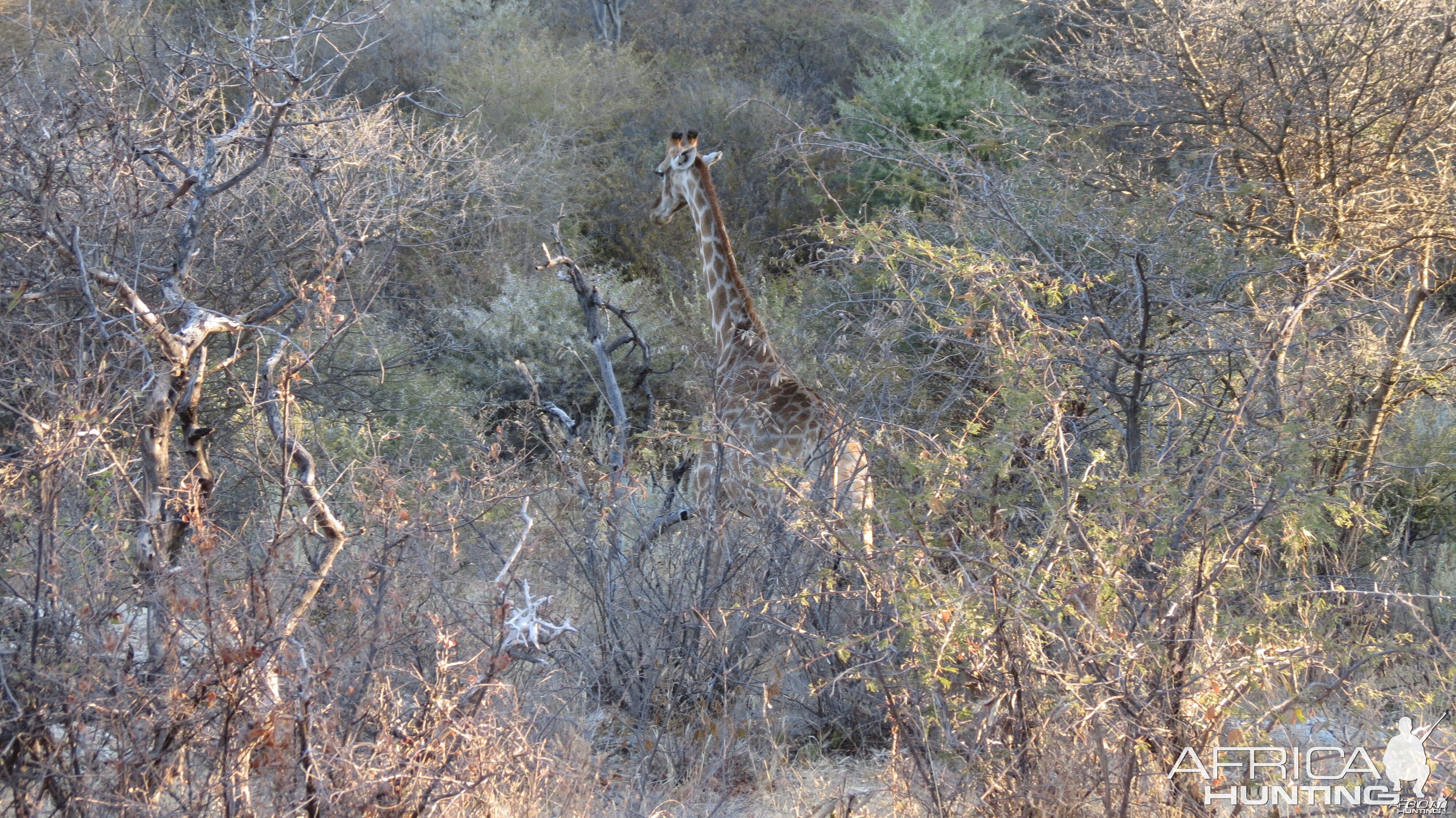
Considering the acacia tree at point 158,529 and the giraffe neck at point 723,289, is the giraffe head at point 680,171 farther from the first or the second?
the acacia tree at point 158,529

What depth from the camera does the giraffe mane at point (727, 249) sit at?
470 centimetres

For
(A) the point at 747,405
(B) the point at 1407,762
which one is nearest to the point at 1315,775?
(B) the point at 1407,762

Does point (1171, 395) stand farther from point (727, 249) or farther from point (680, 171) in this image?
point (680, 171)

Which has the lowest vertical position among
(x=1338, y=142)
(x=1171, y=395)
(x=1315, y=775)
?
(x=1315, y=775)

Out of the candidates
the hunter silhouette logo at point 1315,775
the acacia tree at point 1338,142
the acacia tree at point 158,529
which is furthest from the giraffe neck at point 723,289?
the hunter silhouette logo at point 1315,775

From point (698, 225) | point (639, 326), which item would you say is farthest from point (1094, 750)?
point (639, 326)

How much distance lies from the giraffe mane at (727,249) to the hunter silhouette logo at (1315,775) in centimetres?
254

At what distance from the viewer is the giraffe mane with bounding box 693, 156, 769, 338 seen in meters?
4.70

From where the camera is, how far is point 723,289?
5102 mm

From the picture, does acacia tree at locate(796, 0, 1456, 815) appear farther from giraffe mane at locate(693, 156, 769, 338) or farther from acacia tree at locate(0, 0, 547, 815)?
acacia tree at locate(0, 0, 547, 815)

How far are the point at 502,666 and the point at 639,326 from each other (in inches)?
239

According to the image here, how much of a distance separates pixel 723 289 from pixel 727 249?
0.27m

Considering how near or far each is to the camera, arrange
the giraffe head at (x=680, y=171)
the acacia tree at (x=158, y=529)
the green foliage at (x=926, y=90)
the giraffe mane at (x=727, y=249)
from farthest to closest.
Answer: the green foliage at (x=926, y=90)
the giraffe head at (x=680, y=171)
the giraffe mane at (x=727, y=249)
the acacia tree at (x=158, y=529)

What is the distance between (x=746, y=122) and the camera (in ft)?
41.7
